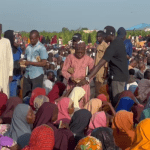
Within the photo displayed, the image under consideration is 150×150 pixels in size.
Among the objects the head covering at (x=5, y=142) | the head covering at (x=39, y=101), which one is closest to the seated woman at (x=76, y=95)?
the head covering at (x=39, y=101)

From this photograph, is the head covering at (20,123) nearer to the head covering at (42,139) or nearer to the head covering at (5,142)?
the head covering at (5,142)

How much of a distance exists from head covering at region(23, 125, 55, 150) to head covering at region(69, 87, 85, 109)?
1957mm


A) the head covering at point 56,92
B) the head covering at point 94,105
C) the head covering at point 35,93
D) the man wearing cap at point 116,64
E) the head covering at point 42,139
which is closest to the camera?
the head covering at point 42,139

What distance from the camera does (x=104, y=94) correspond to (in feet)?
21.3

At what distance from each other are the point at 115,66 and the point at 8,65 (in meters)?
1.90

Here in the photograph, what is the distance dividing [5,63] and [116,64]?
6.31ft

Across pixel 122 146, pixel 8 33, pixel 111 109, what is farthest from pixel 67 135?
pixel 8 33

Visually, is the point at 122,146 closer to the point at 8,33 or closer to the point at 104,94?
Result: the point at 104,94

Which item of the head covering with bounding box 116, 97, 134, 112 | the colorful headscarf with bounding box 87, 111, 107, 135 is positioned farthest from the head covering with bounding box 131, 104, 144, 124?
the colorful headscarf with bounding box 87, 111, 107, 135

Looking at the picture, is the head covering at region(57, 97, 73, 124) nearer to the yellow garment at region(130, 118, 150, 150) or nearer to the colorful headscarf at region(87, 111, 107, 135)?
the colorful headscarf at region(87, 111, 107, 135)

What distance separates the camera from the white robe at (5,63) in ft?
19.8

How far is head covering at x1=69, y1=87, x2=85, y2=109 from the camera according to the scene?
19.1 ft

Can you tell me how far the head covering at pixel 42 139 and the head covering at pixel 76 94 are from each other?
77.1 inches

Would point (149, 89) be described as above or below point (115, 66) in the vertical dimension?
below
